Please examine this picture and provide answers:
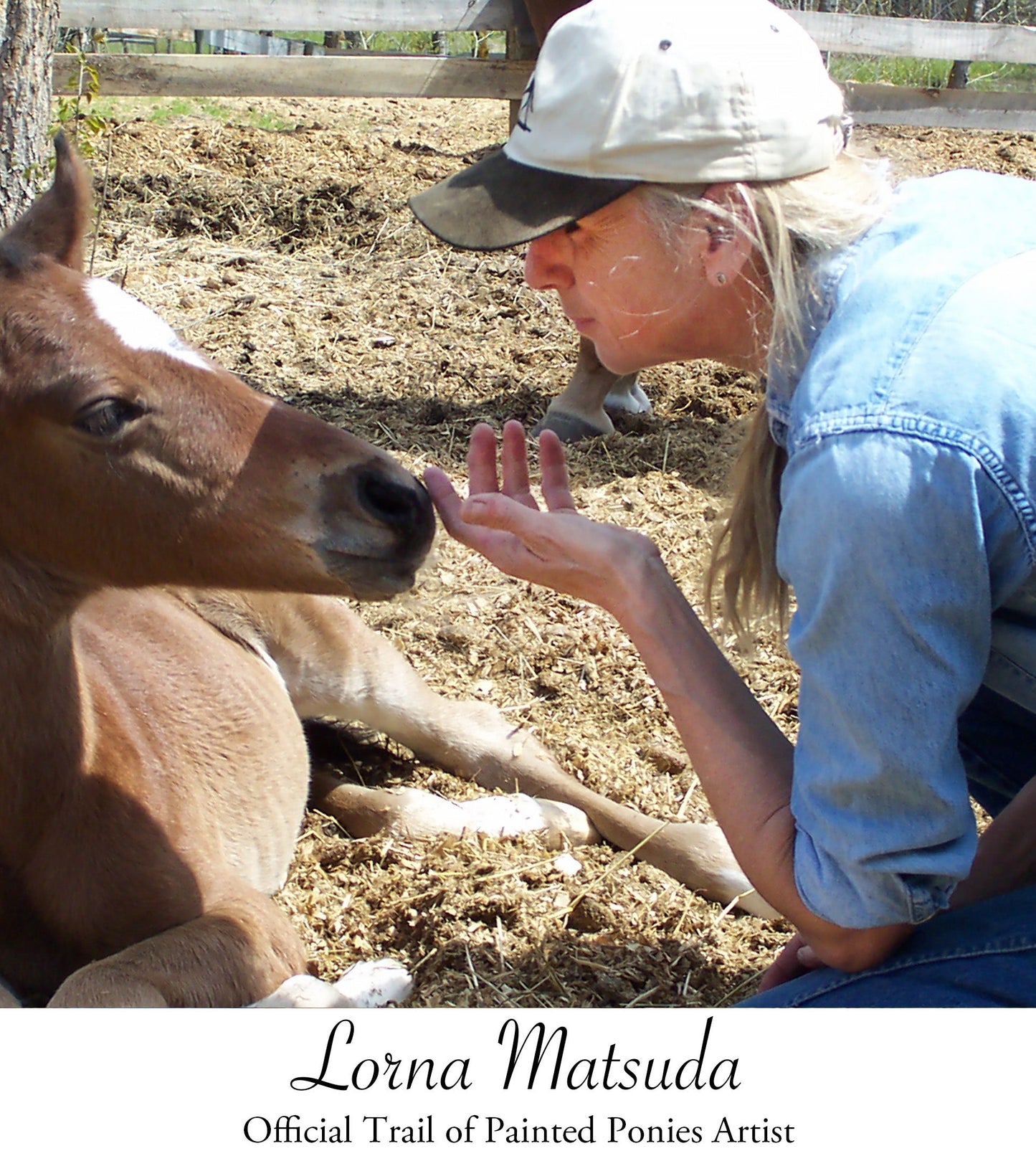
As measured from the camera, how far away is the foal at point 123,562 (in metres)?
2.32

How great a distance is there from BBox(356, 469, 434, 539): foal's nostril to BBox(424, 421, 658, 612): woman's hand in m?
0.09

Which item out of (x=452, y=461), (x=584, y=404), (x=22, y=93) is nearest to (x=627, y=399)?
(x=584, y=404)

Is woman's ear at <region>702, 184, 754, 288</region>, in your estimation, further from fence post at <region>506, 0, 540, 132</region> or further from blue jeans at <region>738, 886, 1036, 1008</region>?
fence post at <region>506, 0, 540, 132</region>

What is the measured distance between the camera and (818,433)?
171cm

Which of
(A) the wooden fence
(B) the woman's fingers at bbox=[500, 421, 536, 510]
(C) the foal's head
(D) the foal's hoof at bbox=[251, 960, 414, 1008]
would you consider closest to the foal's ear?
(C) the foal's head

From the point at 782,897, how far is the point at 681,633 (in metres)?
0.45

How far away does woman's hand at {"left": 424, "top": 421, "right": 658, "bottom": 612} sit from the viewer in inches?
81.0

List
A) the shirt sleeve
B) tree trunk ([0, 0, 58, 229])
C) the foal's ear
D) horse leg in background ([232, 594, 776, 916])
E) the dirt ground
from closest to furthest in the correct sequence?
the shirt sleeve → the foal's ear → the dirt ground → horse leg in background ([232, 594, 776, 916]) → tree trunk ([0, 0, 58, 229])

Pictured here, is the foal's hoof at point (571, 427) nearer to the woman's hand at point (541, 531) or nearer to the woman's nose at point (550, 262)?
the woman's hand at point (541, 531)

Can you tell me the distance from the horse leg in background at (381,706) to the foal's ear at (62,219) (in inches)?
55.3

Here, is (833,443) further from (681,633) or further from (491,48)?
(491,48)

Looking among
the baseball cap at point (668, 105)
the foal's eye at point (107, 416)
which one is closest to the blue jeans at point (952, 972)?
the baseball cap at point (668, 105)

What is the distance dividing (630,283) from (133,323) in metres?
1.00
